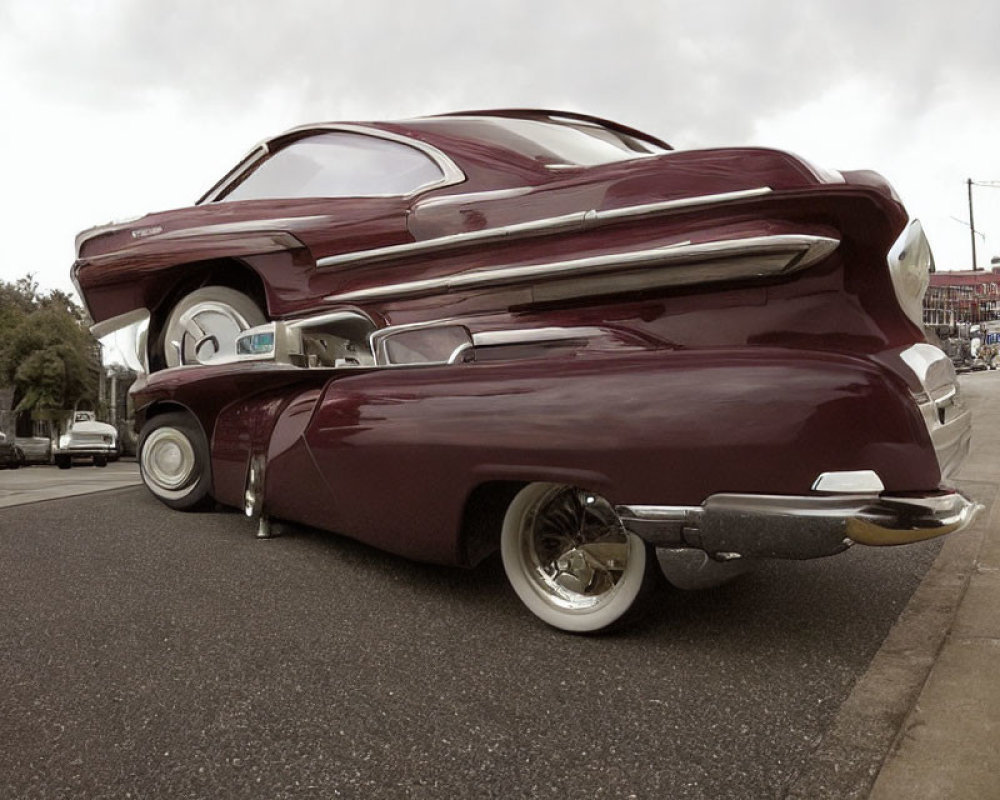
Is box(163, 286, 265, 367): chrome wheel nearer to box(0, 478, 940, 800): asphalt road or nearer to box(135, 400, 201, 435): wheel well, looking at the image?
box(135, 400, 201, 435): wheel well

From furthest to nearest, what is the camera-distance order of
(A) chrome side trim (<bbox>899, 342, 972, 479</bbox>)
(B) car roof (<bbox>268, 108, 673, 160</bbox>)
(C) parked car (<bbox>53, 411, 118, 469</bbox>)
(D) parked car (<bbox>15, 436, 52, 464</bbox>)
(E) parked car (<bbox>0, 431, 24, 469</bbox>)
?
(D) parked car (<bbox>15, 436, 52, 464</bbox>) → (C) parked car (<bbox>53, 411, 118, 469</bbox>) → (E) parked car (<bbox>0, 431, 24, 469</bbox>) → (B) car roof (<bbox>268, 108, 673, 160</bbox>) → (A) chrome side trim (<bbox>899, 342, 972, 479</bbox>)

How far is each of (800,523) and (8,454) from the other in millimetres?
18997

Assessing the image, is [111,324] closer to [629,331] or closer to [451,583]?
[451,583]

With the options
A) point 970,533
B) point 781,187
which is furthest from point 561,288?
point 970,533

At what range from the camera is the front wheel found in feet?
7.83

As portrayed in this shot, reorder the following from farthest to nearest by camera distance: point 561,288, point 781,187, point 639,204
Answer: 1. point 561,288
2. point 639,204
3. point 781,187

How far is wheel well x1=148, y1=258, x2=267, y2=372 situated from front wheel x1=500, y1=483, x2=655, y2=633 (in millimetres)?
1902

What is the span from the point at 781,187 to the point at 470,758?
1767mm

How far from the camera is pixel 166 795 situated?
1584 millimetres

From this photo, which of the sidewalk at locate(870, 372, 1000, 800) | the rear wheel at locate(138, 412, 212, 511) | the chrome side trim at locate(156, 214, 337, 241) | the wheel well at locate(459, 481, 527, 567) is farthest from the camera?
the rear wheel at locate(138, 412, 212, 511)

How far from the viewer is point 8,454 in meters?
17.2

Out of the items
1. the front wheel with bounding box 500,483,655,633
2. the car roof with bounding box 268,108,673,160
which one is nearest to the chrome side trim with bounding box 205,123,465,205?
the car roof with bounding box 268,108,673,160

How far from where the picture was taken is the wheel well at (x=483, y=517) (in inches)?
103

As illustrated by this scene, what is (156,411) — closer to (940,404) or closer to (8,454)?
(940,404)
